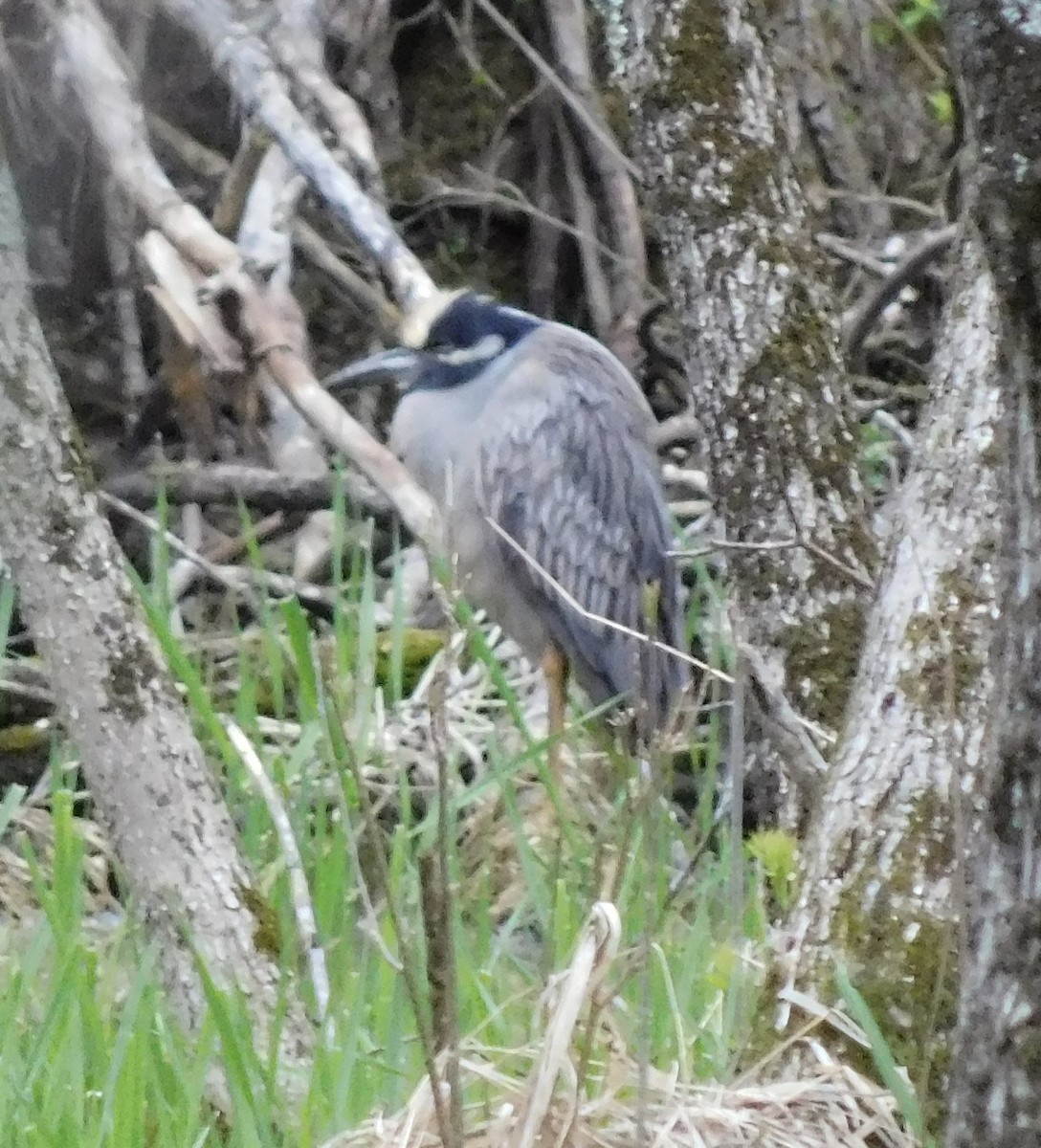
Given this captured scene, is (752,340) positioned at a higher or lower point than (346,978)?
higher

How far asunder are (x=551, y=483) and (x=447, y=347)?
0.34 m

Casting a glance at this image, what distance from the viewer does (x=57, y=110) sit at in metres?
3.93

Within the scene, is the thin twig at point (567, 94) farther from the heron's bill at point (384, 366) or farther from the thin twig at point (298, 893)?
the thin twig at point (298, 893)

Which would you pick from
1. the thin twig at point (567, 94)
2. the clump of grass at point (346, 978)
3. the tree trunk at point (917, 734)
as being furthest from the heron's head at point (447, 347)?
the tree trunk at point (917, 734)

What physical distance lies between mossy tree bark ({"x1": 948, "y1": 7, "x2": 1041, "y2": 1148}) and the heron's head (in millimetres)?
2667

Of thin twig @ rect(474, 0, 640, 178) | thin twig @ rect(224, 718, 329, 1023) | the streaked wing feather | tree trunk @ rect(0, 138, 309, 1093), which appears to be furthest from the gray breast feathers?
tree trunk @ rect(0, 138, 309, 1093)

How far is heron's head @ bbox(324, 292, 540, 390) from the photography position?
3502 millimetres

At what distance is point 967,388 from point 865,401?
2289 mm

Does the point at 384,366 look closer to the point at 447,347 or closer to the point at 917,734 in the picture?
the point at 447,347

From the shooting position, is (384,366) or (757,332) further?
(384,366)

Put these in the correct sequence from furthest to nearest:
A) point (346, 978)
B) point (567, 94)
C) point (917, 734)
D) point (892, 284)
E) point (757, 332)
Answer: point (567, 94), point (892, 284), point (757, 332), point (346, 978), point (917, 734)

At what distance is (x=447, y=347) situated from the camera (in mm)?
3541

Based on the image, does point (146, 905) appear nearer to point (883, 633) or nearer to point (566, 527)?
point (883, 633)

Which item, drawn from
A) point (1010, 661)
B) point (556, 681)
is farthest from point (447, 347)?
point (1010, 661)
